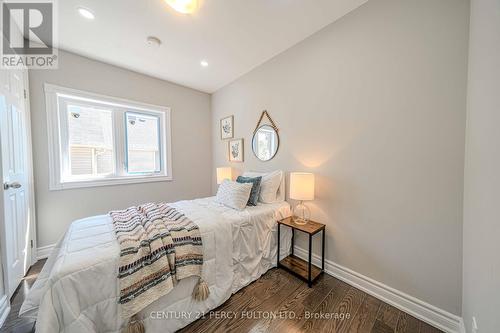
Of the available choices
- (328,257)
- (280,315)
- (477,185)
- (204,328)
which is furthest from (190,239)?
(477,185)

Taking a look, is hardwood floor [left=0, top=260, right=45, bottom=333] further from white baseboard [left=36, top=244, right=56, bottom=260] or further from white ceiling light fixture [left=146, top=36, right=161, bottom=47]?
white ceiling light fixture [left=146, top=36, right=161, bottom=47]

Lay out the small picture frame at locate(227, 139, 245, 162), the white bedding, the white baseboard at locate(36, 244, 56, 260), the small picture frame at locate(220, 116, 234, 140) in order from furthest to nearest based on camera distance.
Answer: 1. the small picture frame at locate(220, 116, 234, 140)
2. the small picture frame at locate(227, 139, 245, 162)
3. the white baseboard at locate(36, 244, 56, 260)
4. the white bedding

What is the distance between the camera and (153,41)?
2.11 metres

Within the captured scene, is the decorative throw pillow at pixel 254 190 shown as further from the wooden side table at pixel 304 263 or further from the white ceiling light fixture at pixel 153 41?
the white ceiling light fixture at pixel 153 41

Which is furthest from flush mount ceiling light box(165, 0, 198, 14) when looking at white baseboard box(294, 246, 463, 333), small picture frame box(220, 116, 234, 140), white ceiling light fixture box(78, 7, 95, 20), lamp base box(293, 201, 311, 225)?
white baseboard box(294, 246, 463, 333)

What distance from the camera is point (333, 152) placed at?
192cm

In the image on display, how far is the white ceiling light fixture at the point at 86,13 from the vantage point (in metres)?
1.68

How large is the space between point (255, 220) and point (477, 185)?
1597mm

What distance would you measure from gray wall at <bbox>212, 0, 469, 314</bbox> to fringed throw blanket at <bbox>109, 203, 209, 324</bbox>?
1.42 meters

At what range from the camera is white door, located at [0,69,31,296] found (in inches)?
58.2

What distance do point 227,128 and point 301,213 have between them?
2.04 m

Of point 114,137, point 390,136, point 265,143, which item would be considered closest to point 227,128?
point 265,143

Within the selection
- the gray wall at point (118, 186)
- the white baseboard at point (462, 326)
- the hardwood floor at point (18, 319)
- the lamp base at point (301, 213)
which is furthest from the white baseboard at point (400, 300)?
the gray wall at point (118, 186)

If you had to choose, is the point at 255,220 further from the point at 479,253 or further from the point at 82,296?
the point at 479,253
